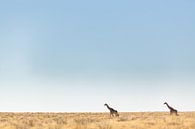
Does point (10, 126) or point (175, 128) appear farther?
point (10, 126)

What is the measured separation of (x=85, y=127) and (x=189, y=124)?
22.2 ft

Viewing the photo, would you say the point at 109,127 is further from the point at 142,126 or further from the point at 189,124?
the point at 189,124

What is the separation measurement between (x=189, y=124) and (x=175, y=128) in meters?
1.76

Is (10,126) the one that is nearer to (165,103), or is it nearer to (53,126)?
(53,126)

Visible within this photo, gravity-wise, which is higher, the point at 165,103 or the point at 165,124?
the point at 165,103

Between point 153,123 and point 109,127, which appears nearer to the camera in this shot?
point 109,127

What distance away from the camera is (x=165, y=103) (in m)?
47.7

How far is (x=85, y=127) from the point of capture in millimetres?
30500

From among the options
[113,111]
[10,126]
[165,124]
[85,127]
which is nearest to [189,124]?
[165,124]

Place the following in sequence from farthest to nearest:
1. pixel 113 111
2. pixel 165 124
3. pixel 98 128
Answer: pixel 113 111
pixel 165 124
pixel 98 128

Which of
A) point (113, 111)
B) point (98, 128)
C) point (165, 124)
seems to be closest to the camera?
point (98, 128)

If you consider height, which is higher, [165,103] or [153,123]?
[165,103]

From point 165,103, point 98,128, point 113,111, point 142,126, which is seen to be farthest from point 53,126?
point 165,103

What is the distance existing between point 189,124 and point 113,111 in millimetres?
15180
